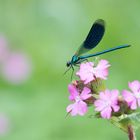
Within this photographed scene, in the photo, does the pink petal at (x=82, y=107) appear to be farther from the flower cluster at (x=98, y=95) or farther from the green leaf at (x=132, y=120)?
the green leaf at (x=132, y=120)

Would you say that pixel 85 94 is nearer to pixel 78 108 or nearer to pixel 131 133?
pixel 78 108

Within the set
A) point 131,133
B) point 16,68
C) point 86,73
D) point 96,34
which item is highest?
point 16,68

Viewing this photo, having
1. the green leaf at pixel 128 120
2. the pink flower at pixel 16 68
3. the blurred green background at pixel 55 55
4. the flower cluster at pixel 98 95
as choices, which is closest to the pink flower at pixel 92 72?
the flower cluster at pixel 98 95

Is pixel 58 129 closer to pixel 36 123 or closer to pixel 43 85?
pixel 36 123

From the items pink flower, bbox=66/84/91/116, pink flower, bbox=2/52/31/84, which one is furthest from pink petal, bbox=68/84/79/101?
pink flower, bbox=2/52/31/84

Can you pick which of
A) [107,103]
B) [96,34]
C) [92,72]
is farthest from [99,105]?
[96,34]

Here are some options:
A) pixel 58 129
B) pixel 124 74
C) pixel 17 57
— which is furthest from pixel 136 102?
pixel 17 57
